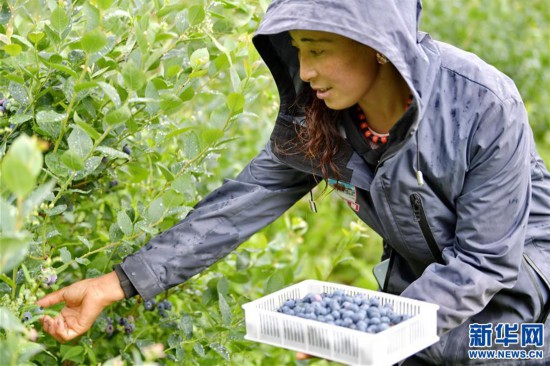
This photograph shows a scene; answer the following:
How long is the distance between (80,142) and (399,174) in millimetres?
676

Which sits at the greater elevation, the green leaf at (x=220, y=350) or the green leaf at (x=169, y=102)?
the green leaf at (x=169, y=102)

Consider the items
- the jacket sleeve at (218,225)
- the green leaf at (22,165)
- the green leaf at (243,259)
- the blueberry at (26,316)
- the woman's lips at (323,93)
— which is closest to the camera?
the green leaf at (22,165)

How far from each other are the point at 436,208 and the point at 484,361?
1.41 feet

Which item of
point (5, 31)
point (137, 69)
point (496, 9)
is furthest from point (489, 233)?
point (496, 9)

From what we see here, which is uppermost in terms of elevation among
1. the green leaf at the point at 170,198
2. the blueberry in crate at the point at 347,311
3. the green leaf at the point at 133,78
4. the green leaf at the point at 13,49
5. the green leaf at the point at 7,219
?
the green leaf at the point at 13,49

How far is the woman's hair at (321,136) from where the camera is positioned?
206 cm

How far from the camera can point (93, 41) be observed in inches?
65.4

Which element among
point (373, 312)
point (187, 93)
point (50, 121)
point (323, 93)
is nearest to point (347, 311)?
point (373, 312)

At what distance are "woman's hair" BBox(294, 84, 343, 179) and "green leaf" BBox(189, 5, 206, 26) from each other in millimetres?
295

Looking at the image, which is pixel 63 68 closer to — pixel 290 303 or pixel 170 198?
pixel 170 198

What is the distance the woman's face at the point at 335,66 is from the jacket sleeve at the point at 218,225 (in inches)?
13.1

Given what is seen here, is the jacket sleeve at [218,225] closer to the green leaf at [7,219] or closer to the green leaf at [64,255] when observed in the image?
the green leaf at [64,255]

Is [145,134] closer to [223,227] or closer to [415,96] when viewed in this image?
[223,227]

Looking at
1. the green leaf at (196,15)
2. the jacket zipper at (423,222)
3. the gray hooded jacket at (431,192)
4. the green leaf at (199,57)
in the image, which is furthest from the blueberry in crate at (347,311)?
the green leaf at (196,15)
